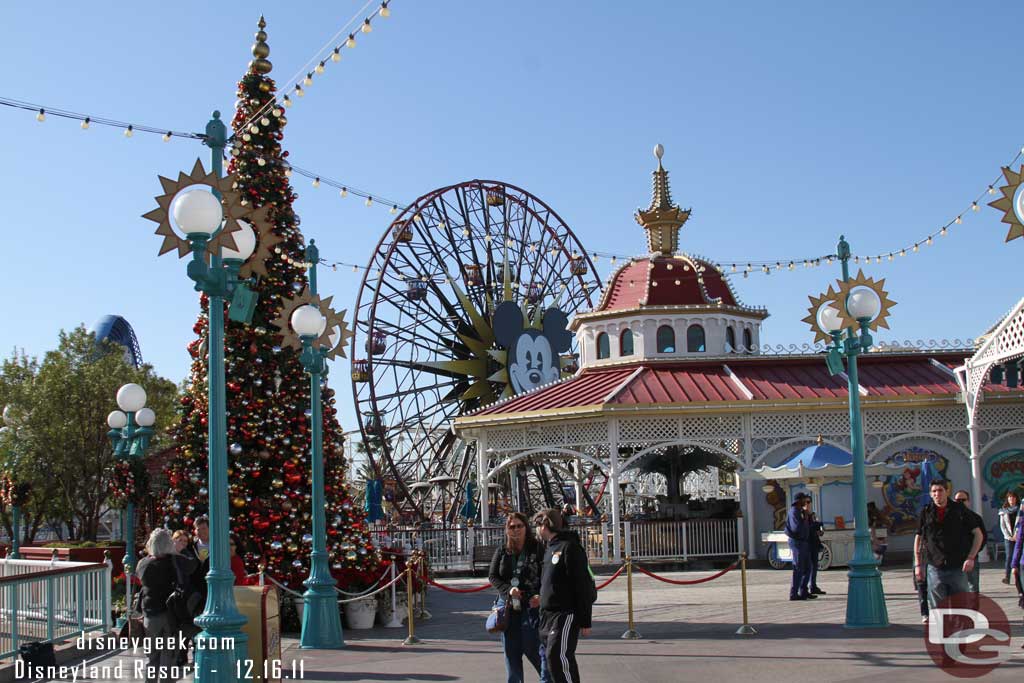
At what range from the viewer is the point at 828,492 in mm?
21609

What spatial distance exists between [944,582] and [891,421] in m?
14.4

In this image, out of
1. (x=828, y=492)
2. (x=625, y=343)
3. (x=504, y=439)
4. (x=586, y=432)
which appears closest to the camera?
(x=828, y=492)

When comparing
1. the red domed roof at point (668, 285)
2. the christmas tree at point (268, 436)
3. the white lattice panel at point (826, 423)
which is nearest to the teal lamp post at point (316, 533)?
the christmas tree at point (268, 436)

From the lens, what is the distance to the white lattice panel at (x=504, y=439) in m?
25.9

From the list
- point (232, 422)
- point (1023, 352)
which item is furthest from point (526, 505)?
point (232, 422)

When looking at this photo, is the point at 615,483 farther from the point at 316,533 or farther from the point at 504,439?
the point at 316,533

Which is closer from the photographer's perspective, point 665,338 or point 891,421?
point 891,421

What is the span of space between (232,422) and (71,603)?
2962mm

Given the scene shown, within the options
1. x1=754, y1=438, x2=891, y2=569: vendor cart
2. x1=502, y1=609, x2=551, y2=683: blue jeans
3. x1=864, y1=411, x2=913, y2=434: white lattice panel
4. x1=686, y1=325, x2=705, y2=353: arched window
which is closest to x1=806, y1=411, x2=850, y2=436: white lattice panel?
x1=864, y1=411, x2=913, y2=434: white lattice panel

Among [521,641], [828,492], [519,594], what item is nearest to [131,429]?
[521,641]

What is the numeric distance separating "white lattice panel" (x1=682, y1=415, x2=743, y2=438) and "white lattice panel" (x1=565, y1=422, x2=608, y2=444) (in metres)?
1.69

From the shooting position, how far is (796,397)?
23750 mm

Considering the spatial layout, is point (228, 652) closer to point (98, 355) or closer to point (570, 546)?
point (570, 546)

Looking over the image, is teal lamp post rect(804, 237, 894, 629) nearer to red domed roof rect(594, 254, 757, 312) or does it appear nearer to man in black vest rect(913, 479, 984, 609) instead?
man in black vest rect(913, 479, 984, 609)
